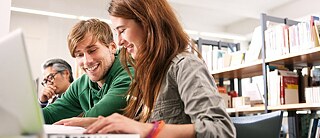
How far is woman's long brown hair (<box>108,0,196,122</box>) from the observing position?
918 millimetres

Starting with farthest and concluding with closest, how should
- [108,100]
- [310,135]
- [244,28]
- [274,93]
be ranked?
[244,28] < [274,93] < [310,135] < [108,100]

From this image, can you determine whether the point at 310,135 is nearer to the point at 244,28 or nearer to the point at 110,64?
the point at 110,64

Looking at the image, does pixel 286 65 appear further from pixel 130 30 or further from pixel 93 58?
pixel 130 30

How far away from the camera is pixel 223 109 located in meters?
0.73

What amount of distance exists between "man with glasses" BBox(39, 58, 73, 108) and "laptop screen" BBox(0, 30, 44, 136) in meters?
1.66

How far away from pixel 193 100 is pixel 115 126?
9.2 inches

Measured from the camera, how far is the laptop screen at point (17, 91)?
15.9 inches

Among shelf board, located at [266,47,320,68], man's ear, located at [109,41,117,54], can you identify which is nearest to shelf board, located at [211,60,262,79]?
shelf board, located at [266,47,320,68]

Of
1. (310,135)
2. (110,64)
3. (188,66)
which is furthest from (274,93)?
(188,66)

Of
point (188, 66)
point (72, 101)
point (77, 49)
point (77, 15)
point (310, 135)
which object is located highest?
point (77, 15)

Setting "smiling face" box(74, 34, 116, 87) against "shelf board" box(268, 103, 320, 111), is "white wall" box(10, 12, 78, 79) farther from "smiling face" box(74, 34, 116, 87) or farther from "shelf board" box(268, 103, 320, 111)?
"smiling face" box(74, 34, 116, 87)

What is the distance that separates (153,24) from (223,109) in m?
0.33

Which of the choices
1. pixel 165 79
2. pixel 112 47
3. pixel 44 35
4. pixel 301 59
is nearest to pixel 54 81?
pixel 112 47

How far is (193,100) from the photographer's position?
0.75 meters
